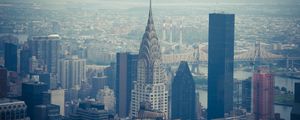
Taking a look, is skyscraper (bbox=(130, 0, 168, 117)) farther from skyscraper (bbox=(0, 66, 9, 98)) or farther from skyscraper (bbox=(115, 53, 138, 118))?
skyscraper (bbox=(0, 66, 9, 98))

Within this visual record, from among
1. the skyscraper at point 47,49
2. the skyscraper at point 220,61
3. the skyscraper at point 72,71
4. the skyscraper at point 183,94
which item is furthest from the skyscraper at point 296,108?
the skyscraper at point 47,49

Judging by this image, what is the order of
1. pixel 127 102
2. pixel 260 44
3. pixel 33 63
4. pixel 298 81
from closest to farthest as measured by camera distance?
pixel 298 81, pixel 260 44, pixel 127 102, pixel 33 63

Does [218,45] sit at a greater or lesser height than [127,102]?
greater

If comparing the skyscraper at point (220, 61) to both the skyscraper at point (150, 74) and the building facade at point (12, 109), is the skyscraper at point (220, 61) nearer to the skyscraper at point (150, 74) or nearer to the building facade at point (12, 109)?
the skyscraper at point (150, 74)

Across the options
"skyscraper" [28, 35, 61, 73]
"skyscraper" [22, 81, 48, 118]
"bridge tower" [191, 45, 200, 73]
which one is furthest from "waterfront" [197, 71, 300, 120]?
"skyscraper" [28, 35, 61, 73]

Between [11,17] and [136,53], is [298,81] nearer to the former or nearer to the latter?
[136,53]

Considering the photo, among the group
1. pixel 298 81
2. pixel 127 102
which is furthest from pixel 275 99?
pixel 127 102
